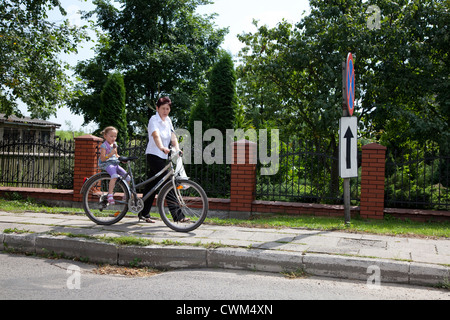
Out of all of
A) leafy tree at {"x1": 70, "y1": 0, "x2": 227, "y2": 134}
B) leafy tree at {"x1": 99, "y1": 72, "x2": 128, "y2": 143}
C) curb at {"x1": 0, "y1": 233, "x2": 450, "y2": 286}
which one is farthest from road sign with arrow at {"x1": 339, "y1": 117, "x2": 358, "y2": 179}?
leafy tree at {"x1": 70, "y1": 0, "x2": 227, "y2": 134}

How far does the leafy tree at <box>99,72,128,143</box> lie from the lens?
13.7 metres

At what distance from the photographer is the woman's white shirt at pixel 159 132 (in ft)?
19.8

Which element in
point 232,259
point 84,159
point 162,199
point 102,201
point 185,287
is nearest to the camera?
point 185,287

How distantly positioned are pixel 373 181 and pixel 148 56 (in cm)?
1910

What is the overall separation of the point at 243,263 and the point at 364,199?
441cm

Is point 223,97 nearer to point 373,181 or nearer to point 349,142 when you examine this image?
point 373,181

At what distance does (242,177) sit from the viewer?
28.0 feet

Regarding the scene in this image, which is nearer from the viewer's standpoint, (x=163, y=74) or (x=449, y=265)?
(x=449, y=265)

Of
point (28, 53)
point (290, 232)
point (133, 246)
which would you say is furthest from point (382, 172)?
point (28, 53)

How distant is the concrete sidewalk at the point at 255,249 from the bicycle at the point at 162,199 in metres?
0.17

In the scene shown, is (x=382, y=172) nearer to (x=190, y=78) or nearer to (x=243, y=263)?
(x=243, y=263)

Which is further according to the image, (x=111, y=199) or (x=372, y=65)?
(x=372, y=65)

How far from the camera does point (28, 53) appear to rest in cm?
1226
